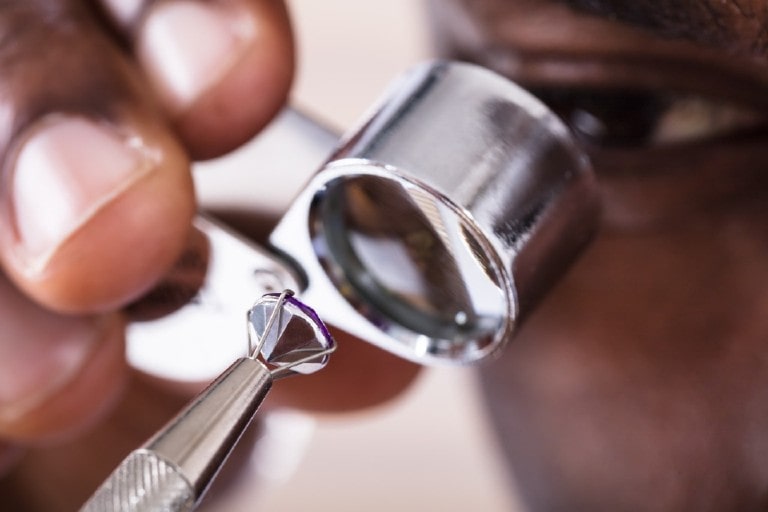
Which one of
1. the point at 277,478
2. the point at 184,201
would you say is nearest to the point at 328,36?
the point at 277,478

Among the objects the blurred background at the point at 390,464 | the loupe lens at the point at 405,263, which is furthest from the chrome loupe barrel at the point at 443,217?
the blurred background at the point at 390,464

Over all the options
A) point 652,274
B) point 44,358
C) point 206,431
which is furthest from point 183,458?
point 652,274

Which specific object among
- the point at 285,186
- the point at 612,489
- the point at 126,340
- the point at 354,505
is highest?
the point at 285,186

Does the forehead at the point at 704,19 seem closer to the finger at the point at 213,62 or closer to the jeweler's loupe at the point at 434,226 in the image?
the jeweler's loupe at the point at 434,226

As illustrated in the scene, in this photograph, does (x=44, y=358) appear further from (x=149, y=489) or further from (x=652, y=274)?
(x=652, y=274)

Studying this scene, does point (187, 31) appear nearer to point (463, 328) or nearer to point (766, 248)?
point (463, 328)

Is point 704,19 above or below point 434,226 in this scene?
above
